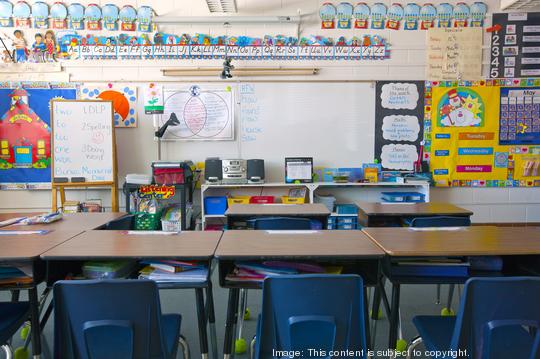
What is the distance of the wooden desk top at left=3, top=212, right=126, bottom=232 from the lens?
2.21 metres

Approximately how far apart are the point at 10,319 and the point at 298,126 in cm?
356

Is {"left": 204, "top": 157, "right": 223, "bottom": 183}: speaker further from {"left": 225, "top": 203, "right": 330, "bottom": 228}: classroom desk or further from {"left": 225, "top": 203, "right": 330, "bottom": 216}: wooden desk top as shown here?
{"left": 225, "top": 203, "right": 330, "bottom": 228}: classroom desk

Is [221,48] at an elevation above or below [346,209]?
above

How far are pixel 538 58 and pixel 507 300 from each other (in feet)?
15.2

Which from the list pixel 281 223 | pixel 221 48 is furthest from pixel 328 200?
pixel 221 48

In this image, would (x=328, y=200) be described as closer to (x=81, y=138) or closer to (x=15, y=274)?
(x=81, y=138)

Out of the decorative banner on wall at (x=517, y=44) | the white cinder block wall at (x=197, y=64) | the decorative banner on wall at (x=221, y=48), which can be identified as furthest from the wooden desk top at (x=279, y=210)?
the decorative banner on wall at (x=517, y=44)

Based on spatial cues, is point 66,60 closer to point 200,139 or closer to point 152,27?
point 152,27

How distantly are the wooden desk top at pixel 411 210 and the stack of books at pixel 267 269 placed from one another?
1.05 metres

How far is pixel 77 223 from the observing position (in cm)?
237

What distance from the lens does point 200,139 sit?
4.58 m

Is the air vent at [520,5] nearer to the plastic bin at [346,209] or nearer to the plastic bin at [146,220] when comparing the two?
the plastic bin at [346,209]

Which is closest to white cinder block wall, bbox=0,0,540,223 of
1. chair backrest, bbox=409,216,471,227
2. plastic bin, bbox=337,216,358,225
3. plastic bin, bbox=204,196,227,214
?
plastic bin, bbox=204,196,227,214

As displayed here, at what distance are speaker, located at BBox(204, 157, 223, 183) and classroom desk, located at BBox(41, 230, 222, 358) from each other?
231 cm
